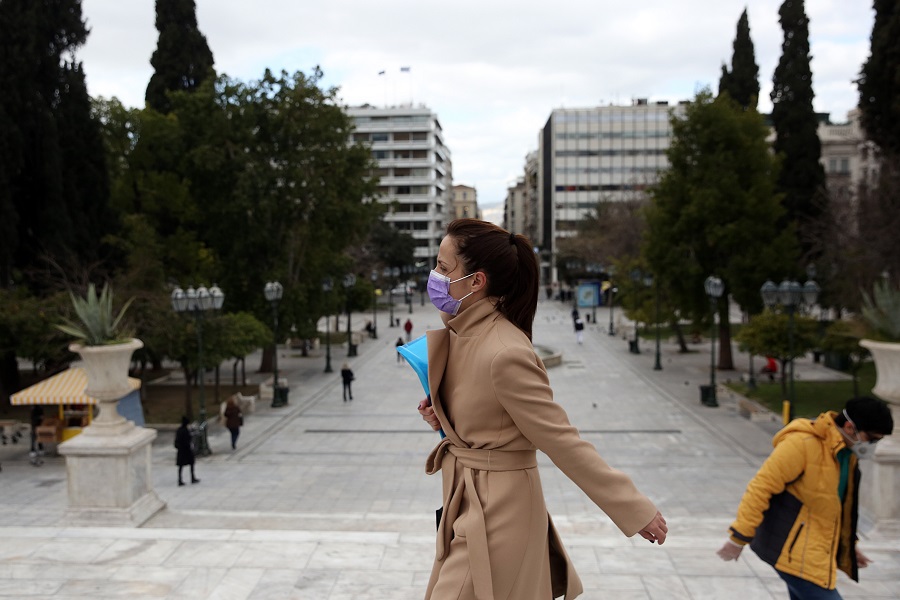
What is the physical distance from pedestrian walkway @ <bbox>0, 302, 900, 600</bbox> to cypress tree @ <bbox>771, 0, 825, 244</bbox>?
6.51m

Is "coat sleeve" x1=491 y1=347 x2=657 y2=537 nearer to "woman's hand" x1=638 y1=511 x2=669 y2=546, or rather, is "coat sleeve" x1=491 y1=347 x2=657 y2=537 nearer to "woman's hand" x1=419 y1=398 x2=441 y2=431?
"woman's hand" x1=638 y1=511 x2=669 y2=546

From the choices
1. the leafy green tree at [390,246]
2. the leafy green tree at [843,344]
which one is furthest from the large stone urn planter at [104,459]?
the leafy green tree at [390,246]

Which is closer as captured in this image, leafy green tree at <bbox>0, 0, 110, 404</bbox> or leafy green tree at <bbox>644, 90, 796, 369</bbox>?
leafy green tree at <bbox>0, 0, 110, 404</bbox>

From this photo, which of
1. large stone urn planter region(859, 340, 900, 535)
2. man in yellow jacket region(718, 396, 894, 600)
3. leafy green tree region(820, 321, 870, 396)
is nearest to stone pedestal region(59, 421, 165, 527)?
man in yellow jacket region(718, 396, 894, 600)

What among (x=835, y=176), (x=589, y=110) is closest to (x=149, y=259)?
(x=835, y=176)

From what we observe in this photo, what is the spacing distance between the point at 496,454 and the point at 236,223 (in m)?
23.2

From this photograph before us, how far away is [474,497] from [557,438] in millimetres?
363

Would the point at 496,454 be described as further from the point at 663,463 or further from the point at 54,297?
the point at 54,297

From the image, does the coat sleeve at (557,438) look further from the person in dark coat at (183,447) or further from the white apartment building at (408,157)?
the white apartment building at (408,157)

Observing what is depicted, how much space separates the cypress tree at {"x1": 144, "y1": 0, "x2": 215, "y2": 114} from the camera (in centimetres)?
2867

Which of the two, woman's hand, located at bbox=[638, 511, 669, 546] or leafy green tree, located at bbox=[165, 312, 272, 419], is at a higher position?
woman's hand, located at bbox=[638, 511, 669, 546]

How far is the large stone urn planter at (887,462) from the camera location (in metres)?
7.58

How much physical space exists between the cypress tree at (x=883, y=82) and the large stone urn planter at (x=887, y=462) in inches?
A: 616

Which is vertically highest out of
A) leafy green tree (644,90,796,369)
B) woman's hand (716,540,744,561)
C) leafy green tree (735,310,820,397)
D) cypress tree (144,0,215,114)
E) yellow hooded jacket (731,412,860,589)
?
cypress tree (144,0,215,114)
